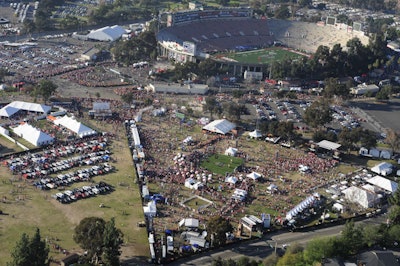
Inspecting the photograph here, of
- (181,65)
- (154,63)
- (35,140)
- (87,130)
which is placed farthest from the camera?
(154,63)

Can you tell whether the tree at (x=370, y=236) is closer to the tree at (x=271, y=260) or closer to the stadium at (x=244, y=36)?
the tree at (x=271, y=260)

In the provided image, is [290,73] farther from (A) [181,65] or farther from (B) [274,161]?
(B) [274,161]

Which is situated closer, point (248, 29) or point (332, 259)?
point (332, 259)

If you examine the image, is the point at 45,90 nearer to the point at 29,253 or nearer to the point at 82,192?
the point at 82,192

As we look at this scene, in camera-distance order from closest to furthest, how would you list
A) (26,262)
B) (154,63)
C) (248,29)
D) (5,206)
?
(26,262) → (5,206) → (154,63) → (248,29)

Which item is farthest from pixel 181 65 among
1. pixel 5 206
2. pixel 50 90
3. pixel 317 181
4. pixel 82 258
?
pixel 82 258

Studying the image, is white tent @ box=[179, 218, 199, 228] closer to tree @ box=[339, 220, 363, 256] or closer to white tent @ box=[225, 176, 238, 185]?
white tent @ box=[225, 176, 238, 185]
